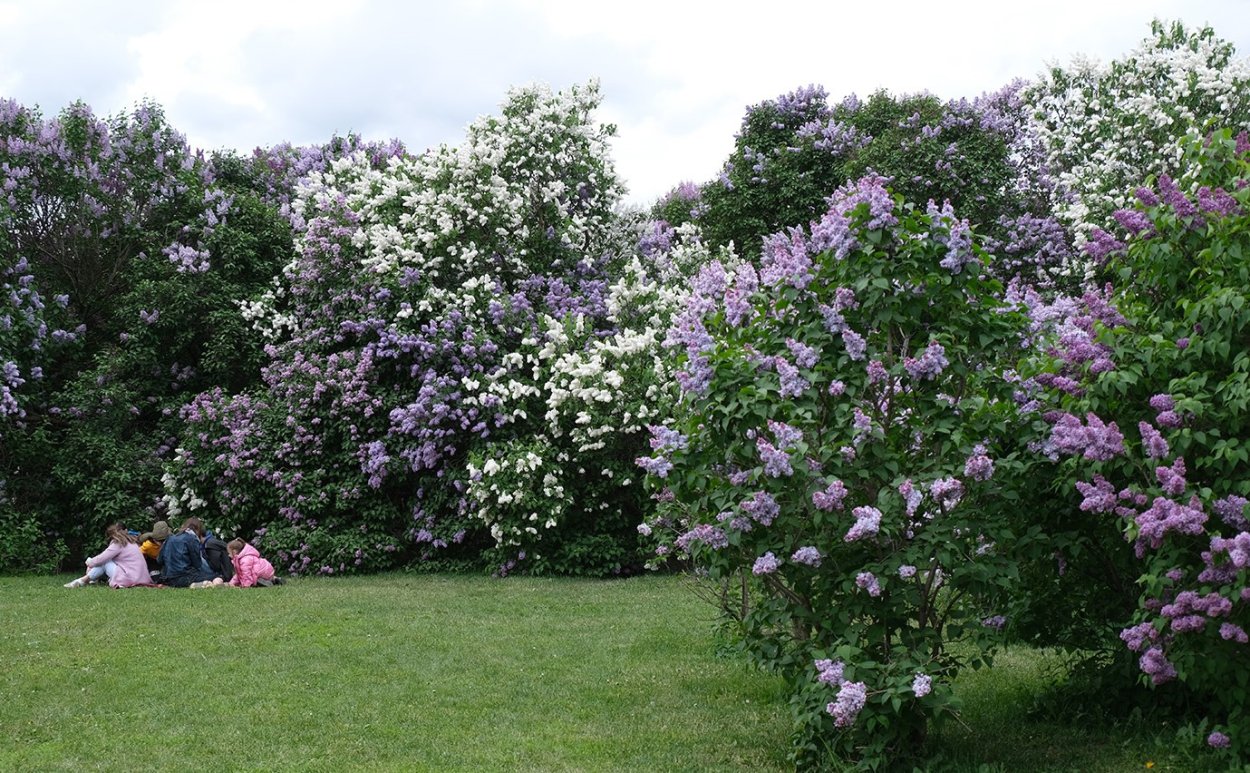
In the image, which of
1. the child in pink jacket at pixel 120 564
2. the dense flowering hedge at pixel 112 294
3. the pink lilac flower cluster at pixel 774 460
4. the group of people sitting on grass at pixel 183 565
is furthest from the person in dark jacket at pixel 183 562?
the pink lilac flower cluster at pixel 774 460

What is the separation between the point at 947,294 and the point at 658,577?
9444 millimetres

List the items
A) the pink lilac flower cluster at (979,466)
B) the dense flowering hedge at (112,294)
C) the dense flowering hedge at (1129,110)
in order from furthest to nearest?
the dense flowering hedge at (112,294) < the dense flowering hedge at (1129,110) < the pink lilac flower cluster at (979,466)

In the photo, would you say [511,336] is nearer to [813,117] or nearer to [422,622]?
[422,622]

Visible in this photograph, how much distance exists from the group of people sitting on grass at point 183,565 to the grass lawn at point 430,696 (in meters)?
2.35

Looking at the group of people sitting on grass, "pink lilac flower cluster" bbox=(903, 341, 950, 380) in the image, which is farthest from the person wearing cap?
"pink lilac flower cluster" bbox=(903, 341, 950, 380)

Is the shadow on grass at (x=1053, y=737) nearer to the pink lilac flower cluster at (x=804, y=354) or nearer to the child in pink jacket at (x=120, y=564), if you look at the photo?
the pink lilac flower cluster at (x=804, y=354)

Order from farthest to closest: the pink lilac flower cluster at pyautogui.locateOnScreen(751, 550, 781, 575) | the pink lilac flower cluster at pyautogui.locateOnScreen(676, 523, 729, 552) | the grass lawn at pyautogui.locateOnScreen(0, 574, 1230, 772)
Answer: the grass lawn at pyautogui.locateOnScreen(0, 574, 1230, 772) < the pink lilac flower cluster at pyautogui.locateOnScreen(676, 523, 729, 552) < the pink lilac flower cluster at pyautogui.locateOnScreen(751, 550, 781, 575)

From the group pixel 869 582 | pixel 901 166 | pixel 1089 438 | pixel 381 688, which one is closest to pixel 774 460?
pixel 869 582

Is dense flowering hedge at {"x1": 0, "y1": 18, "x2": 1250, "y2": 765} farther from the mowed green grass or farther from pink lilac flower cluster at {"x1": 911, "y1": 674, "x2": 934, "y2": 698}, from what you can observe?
the mowed green grass

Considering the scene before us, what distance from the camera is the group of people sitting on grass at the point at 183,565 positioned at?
14203 millimetres

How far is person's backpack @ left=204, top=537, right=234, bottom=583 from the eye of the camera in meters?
14.6

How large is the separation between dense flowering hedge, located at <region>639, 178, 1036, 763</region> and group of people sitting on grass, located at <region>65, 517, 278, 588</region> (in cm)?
990

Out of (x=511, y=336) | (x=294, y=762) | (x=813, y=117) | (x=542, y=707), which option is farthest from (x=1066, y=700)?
(x=813, y=117)

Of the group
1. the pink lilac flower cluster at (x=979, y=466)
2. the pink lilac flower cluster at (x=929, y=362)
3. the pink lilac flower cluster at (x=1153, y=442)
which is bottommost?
the pink lilac flower cluster at (x=979, y=466)
